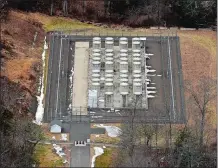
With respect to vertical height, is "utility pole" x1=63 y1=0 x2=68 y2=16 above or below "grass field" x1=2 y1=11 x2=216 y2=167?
above

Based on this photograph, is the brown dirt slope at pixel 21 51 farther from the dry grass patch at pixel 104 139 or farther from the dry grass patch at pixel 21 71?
the dry grass patch at pixel 104 139

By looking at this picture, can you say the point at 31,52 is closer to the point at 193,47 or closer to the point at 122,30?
the point at 122,30

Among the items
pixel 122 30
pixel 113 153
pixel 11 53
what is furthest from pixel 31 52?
pixel 113 153

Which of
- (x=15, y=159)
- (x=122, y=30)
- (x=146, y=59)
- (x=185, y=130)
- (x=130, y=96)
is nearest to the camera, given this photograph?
(x=15, y=159)

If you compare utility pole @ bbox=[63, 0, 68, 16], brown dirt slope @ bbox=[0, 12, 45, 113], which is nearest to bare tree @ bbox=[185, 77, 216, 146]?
brown dirt slope @ bbox=[0, 12, 45, 113]

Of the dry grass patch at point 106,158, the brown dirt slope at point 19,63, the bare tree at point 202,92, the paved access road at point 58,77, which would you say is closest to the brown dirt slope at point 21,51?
the brown dirt slope at point 19,63

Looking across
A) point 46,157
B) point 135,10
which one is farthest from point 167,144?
point 135,10

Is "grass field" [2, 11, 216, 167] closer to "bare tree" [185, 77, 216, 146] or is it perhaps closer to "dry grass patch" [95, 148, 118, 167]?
"bare tree" [185, 77, 216, 146]

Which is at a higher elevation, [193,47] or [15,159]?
[193,47]

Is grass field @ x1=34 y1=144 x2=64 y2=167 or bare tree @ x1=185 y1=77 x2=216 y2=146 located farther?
bare tree @ x1=185 y1=77 x2=216 y2=146
